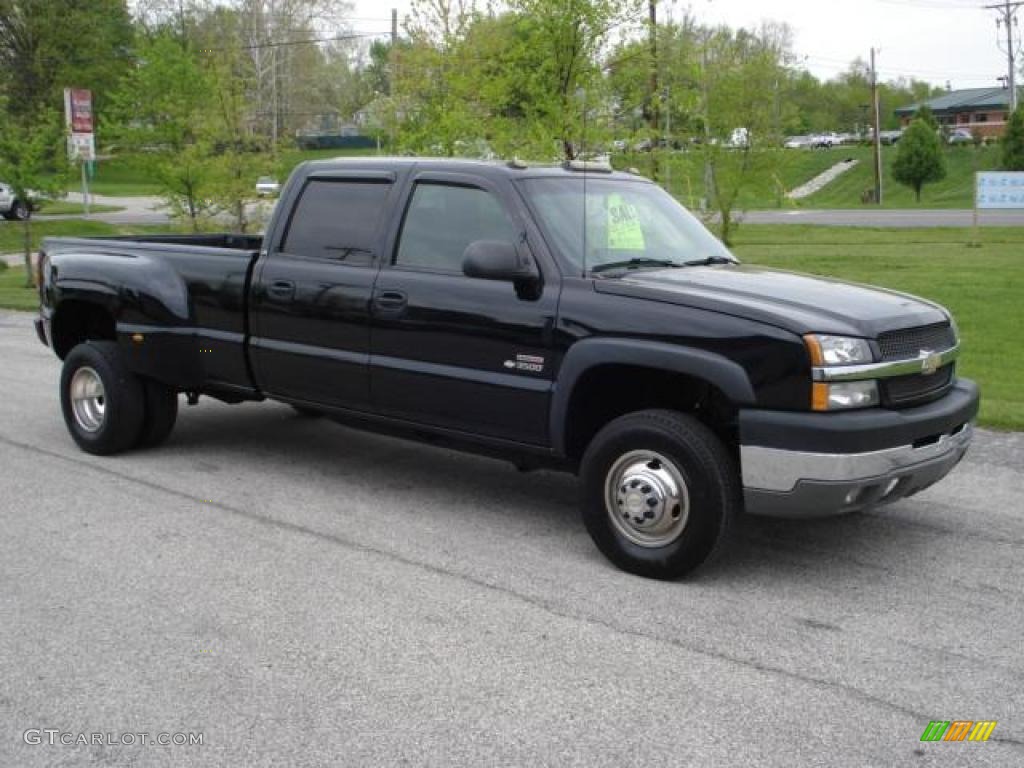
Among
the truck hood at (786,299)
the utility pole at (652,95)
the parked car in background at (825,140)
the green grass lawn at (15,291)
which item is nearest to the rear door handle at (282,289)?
the truck hood at (786,299)

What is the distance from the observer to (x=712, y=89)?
19422 millimetres

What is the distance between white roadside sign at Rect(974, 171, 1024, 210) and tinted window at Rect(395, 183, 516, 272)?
2166 centimetres

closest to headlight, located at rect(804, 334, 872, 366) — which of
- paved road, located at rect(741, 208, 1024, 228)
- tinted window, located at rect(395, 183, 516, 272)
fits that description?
tinted window, located at rect(395, 183, 516, 272)

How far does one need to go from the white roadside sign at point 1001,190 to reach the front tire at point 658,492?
22.3 m

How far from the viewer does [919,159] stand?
5059 centimetres

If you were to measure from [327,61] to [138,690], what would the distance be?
93.0m

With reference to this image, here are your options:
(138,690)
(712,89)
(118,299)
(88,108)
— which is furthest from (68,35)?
(138,690)

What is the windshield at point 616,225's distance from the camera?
222 inches

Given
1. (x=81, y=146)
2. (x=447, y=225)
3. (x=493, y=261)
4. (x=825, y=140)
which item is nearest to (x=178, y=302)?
(x=447, y=225)

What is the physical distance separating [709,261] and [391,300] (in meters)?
1.71

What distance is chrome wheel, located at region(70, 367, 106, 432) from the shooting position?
7.51 meters

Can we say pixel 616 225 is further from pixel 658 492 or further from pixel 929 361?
pixel 929 361

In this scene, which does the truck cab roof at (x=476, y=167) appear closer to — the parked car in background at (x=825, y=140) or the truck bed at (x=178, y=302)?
the truck bed at (x=178, y=302)

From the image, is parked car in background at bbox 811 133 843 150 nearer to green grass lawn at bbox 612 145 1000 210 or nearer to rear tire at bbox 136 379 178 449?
green grass lawn at bbox 612 145 1000 210
